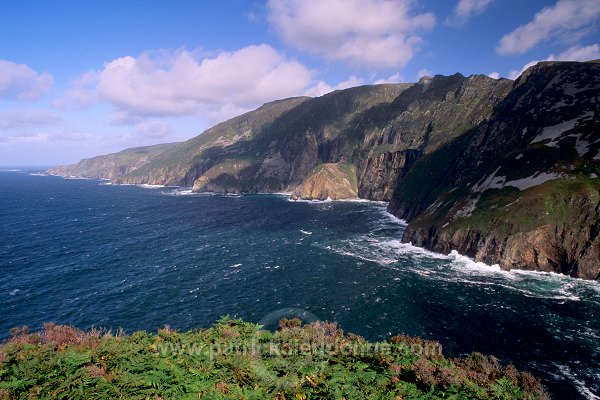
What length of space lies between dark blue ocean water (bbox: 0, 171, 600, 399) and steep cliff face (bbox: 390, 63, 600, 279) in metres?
6.43

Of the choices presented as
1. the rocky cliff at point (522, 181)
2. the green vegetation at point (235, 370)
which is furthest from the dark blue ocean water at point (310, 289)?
the green vegetation at point (235, 370)

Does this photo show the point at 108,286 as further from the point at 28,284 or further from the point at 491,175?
the point at 491,175

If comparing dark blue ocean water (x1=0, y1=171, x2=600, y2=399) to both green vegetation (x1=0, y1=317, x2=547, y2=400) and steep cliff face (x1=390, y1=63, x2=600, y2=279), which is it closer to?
steep cliff face (x1=390, y1=63, x2=600, y2=279)

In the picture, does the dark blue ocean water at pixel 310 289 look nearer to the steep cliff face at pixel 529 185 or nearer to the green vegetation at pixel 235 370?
the steep cliff face at pixel 529 185

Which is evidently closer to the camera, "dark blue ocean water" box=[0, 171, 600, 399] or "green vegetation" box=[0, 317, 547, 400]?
"green vegetation" box=[0, 317, 547, 400]

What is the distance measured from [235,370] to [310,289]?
54008mm

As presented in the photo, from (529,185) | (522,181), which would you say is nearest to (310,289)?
(529,185)

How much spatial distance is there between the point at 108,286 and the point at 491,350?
7695cm

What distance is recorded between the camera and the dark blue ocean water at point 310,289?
53.4 meters

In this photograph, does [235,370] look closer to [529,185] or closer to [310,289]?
[310,289]

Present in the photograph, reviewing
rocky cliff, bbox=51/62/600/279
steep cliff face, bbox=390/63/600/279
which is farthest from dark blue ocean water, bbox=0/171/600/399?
rocky cliff, bbox=51/62/600/279

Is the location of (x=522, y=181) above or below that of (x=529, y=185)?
above

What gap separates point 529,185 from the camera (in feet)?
321

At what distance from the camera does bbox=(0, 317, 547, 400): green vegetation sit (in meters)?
18.4
